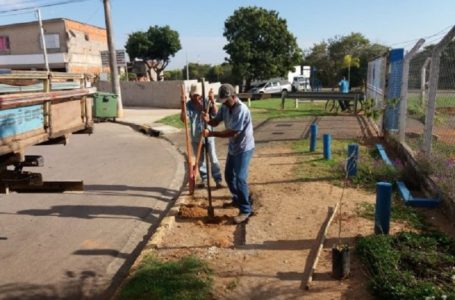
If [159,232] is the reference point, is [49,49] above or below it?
above

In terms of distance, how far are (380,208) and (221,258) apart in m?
1.69

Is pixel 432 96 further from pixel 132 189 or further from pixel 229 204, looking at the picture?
pixel 132 189

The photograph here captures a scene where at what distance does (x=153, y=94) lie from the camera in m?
29.5

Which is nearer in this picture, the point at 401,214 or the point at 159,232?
the point at 159,232

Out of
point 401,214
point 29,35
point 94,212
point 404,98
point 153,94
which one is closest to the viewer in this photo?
point 401,214

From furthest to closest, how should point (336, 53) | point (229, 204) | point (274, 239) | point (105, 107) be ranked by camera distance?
1. point (336, 53)
2. point (105, 107)
3. point (229, 204)
4. point (274, 239)

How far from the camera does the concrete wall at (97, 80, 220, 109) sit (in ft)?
92.6

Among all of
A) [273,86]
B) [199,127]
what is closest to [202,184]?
Answer: [199,127]

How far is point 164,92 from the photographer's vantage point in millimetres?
28766

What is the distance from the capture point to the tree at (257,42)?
39.4m

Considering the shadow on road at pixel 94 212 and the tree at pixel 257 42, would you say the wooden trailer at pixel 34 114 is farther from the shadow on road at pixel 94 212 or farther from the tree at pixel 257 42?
the tree at pixel 257 42

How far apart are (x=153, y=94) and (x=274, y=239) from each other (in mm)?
25338

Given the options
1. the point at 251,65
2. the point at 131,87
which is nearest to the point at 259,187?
the point at 131,87

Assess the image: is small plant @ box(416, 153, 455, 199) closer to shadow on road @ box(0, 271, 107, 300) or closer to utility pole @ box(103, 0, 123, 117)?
shadow on road @ box(0, 271, 107, 300)
